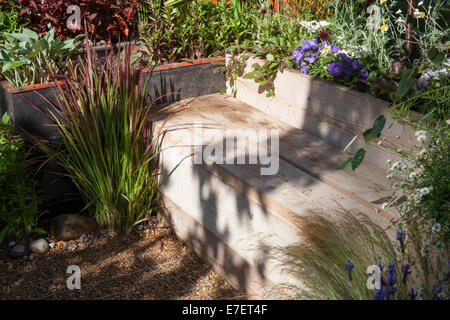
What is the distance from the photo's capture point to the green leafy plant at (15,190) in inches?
115

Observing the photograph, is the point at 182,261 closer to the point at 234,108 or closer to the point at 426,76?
the point at 234,108

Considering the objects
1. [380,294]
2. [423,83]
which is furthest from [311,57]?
[380,294]

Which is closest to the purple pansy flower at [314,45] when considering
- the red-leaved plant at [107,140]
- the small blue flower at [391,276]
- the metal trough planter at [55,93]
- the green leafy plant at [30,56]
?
the metal trough planter at [55,93]

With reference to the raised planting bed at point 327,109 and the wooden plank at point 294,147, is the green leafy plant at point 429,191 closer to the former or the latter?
the wooden plank at point 294,147

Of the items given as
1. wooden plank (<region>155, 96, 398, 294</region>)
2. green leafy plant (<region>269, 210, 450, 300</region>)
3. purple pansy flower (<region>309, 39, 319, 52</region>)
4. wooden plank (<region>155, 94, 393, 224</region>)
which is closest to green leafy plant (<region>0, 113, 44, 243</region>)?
wooden plank (<region>155, 96, 398, 294</region>)

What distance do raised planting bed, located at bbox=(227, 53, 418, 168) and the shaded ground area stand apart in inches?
39.9

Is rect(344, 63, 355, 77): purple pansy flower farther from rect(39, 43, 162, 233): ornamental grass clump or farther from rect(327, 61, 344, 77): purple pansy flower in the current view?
rect(39, 43, 162, 233): ornamental grass clump

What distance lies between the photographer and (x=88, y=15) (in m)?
3.71

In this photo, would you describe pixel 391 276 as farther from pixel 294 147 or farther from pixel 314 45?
pixel 314 45

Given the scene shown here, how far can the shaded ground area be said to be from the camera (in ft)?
8.70

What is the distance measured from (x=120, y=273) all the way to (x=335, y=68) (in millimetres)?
1652

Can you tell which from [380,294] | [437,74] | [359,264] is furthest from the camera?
[437,74]

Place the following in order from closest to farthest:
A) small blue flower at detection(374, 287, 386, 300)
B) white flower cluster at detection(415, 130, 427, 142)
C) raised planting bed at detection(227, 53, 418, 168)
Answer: small blue flower at detection(374, 287, 386, 300)
white flower cluster at detection(415, 130, 427, 142)
raised planting bed at detection(227, 53, 418, 168)

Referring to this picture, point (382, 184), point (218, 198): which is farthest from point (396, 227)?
point (218, 198)
